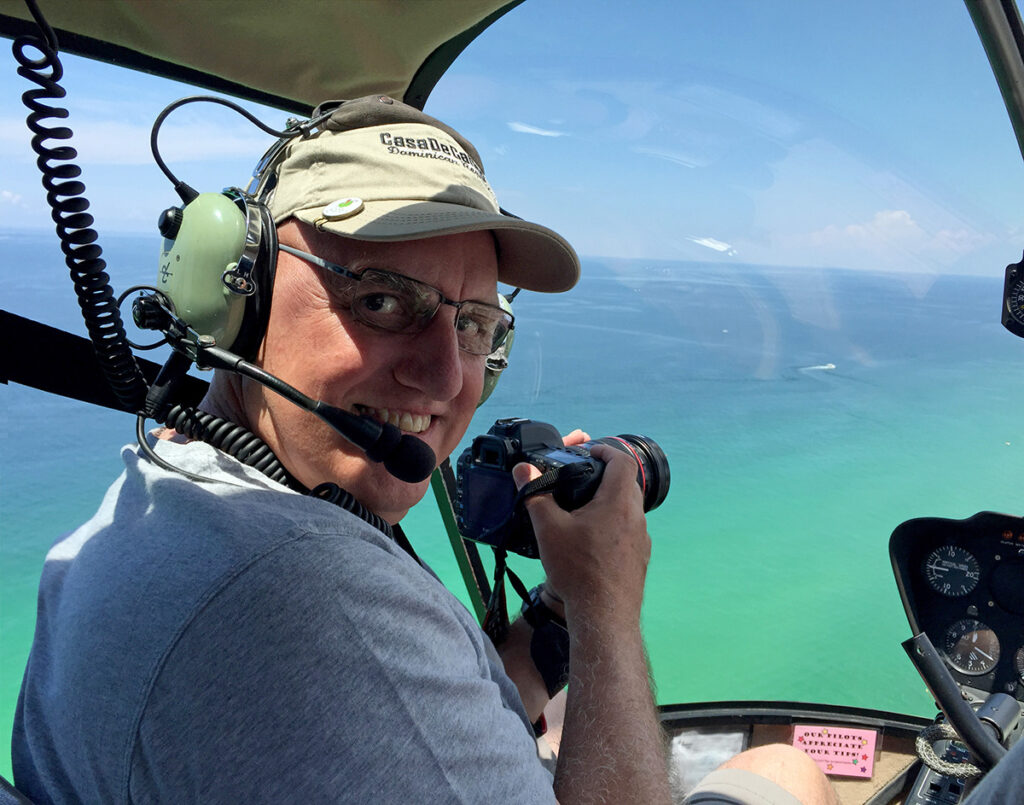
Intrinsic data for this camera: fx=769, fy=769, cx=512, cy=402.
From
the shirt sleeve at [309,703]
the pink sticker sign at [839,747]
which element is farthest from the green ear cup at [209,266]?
the pink sticker sign at [839,747]

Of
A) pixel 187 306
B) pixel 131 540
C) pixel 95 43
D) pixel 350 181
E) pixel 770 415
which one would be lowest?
pixel 770 415

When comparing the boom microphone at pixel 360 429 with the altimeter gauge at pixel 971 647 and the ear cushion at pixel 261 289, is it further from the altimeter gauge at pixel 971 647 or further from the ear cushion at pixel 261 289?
the altimeter gauge at pixel 971 647

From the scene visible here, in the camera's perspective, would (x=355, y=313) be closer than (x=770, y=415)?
Yes

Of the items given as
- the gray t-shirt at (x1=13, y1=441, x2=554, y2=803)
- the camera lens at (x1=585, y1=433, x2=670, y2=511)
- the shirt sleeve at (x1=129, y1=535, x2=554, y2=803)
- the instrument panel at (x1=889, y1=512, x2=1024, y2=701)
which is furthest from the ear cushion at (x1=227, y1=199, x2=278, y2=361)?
the instrument panel at (x1=889, y1=512, x2=1024, y2=701)

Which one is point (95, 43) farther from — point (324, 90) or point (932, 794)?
Answer: point (932, 794)

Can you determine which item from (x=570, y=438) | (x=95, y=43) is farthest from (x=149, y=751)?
(x=95, y=43)

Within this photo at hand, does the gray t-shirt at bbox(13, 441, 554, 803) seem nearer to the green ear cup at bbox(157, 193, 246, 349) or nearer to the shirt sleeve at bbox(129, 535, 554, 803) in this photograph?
the shirt sleeve at bbox(129, 535, 554, 803)

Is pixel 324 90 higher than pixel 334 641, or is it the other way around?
pixel 324 90

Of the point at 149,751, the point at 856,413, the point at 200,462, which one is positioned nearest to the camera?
the point at 149,751
